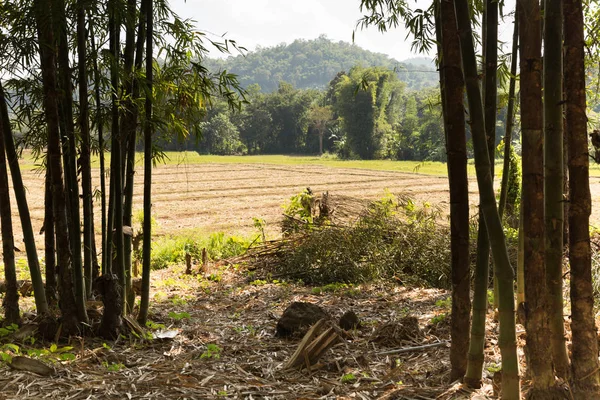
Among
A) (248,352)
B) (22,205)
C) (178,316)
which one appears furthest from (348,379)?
(22,205)

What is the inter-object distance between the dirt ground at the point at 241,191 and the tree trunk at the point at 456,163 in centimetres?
521

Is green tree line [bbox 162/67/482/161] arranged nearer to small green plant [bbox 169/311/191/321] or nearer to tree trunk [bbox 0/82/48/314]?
small green plant [bbox 169/311/191/321]

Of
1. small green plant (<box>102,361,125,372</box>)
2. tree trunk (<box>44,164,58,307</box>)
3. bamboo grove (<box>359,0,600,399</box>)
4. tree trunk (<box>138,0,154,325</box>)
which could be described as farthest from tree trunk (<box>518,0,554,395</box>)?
tree trunk (<box>44,164,58,307</box>)

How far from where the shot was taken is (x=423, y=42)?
3.91m

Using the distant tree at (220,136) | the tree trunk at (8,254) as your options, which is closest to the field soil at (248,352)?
the tree trunk at (8,254)

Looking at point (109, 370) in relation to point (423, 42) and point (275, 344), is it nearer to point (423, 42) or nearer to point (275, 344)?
point (275, 344)

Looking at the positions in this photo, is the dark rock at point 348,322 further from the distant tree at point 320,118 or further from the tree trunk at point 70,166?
the distant tree at point 320,118

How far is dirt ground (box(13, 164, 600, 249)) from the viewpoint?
43.2ft

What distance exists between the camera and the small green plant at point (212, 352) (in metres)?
3.74

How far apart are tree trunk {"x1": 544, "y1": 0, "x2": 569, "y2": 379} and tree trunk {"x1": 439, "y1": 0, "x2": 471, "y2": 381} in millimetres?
386

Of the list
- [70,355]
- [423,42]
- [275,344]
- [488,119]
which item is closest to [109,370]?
[70,355]

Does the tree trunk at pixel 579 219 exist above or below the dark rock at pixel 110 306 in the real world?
above

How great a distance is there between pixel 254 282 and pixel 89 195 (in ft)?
9.11

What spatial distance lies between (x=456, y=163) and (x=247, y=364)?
1.78m
